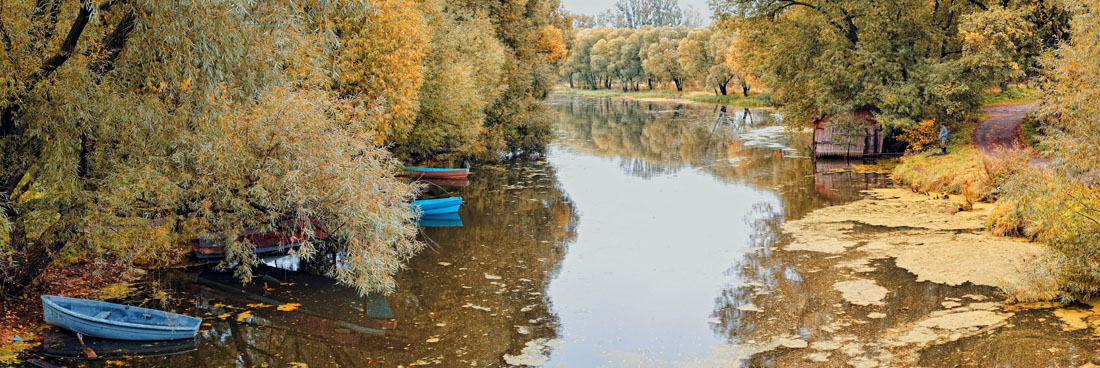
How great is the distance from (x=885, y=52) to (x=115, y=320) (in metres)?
27.4

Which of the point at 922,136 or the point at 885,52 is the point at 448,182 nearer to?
the point at 885,52

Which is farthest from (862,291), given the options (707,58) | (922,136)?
(707,58)

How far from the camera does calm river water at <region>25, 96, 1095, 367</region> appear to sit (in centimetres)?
1128

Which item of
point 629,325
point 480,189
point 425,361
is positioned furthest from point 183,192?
point 480,189

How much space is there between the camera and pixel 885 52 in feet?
99.5

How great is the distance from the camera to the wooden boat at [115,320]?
1125cm

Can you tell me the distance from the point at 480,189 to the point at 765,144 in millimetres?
19809

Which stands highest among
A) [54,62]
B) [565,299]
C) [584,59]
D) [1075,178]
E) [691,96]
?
[584,59]

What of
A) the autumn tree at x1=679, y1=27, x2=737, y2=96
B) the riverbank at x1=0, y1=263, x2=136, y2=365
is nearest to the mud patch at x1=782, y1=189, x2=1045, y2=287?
the riverbank at x1=0, y1=263, x2=136, y2=365

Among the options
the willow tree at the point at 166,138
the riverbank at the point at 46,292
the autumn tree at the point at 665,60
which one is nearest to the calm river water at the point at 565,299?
the riverbank at the point at 46,292

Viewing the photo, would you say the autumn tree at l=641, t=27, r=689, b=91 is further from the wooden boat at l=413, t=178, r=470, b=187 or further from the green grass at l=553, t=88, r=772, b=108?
the wooden boat at l=413, t=178, r=470, b=187

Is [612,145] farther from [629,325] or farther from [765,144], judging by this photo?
[629,325]

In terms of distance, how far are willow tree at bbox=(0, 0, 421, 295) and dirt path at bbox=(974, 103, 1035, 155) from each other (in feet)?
72.5

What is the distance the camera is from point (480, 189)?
88.2 ft
